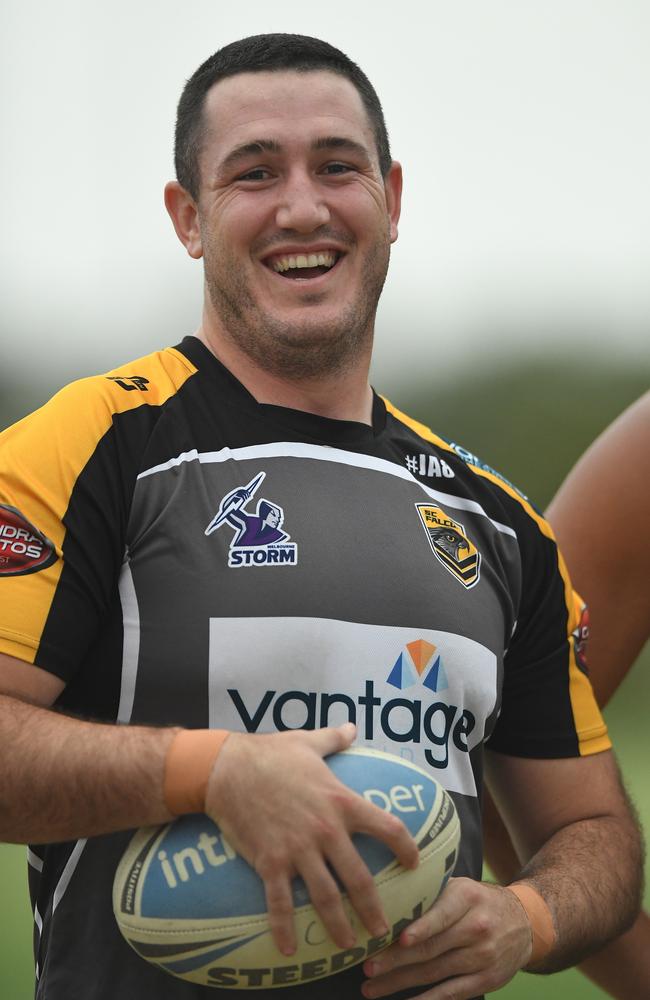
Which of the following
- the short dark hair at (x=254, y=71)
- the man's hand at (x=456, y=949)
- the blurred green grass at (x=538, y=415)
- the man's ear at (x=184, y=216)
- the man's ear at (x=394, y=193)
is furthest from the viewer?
the blurred green grass at (x=538, y=415)

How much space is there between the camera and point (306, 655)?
9.13 ft

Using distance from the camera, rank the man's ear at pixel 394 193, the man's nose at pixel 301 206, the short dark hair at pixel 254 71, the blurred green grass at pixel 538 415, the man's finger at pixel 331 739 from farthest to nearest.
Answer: the blurred green grass at pixel 538 415 → the man's ear at pixel 394 193 → the short dark hair at pixel 254 71 → the man's nose at pixel 301 206 → the man's finger at pixel 331 739

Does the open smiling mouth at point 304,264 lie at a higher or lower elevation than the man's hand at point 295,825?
higher

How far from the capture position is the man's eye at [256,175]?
320 cm

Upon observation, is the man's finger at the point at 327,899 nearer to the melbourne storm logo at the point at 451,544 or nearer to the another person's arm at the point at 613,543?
the melbourne storm logo at the point at 451,544

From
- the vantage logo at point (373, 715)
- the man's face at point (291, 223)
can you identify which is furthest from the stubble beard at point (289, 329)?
the vantage logo at point (373, 715)

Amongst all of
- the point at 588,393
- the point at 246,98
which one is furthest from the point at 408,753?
the point at 588,393

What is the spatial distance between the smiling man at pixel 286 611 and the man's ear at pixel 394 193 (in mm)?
11

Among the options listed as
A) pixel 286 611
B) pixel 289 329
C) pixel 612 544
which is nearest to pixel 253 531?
pixel 286 611

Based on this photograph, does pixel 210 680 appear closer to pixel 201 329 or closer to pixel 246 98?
pixel 201 329

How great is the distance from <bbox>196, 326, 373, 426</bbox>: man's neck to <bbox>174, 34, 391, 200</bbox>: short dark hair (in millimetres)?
463

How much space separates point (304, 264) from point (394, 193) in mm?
569

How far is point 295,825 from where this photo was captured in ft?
7.48

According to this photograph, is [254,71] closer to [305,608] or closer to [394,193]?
[394,193]
